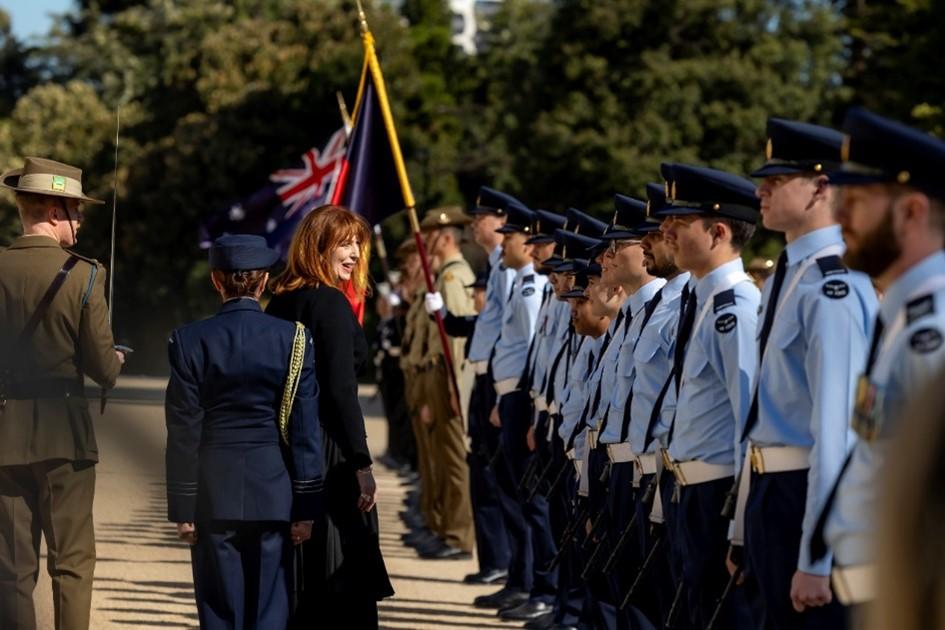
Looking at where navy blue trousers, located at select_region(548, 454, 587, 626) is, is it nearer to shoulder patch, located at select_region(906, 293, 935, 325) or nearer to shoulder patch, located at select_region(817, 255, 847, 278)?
shoulder patch, located at select_region(817, 255, 847, 278)

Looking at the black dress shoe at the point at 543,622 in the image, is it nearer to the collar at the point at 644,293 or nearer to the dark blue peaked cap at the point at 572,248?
the dark blue peaked cap at the point at 572,248

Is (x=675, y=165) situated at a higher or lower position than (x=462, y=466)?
higher

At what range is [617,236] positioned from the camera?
7.92 m

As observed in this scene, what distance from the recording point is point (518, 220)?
36.5ft

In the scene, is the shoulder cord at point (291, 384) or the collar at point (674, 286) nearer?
the shoulder cord at point (291, 384)

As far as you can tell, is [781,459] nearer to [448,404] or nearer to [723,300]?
[723,300]

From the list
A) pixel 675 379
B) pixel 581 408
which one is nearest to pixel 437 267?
pixel 581 408

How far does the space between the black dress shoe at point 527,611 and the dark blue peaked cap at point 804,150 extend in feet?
15.6

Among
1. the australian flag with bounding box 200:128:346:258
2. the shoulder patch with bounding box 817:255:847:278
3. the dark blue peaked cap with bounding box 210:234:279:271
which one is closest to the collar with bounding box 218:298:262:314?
the dark blue peaked cap with bounding box 210:234:279:271

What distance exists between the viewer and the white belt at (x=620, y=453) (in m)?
7.50

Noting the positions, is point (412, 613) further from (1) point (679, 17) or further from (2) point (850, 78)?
(2) point (850, 78)

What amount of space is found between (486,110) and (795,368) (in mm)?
40948

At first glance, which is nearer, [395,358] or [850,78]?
[395,358]

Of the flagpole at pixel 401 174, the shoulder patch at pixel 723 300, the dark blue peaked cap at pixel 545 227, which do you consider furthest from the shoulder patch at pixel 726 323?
the flagpole at pixel 401 174
